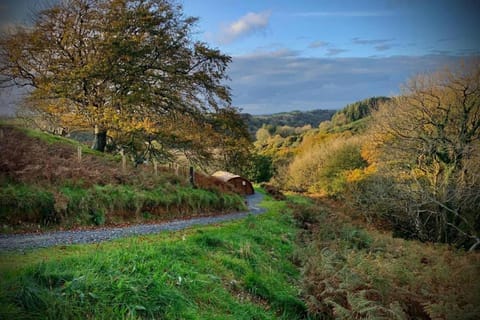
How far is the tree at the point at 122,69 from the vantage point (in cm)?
2016

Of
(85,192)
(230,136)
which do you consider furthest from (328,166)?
(85,192)

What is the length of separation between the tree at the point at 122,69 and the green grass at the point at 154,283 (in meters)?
13.8

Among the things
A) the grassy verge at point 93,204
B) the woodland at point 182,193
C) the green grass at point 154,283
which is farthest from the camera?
the grassy verge at point 93,204

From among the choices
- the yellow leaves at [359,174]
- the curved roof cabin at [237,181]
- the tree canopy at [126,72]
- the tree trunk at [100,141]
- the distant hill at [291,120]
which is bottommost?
the curved roof cabin at [237,181]

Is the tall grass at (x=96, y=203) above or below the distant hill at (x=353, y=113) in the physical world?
below

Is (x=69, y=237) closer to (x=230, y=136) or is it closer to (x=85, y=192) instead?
(x=85, y=192)

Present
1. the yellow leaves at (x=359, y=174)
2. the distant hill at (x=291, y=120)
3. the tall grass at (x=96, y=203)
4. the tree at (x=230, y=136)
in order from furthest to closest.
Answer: the distant hill at (x=291, y=120)
the yellow leaves at (x=359, y=174)
the tree at (x=230, y=136)
the tall grass at (x=96, y=203)

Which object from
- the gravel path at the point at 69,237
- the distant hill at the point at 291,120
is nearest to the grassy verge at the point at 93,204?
the gravel path at the point at 69,237

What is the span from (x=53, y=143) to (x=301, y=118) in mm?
93504

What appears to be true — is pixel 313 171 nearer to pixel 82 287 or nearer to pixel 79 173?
pixel 79 173

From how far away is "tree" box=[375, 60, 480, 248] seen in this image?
53.2ft

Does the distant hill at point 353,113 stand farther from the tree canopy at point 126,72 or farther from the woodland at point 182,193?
the tree canopy at point 126,72

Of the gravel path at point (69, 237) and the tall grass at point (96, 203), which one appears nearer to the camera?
the gravel path at point (69, 237)

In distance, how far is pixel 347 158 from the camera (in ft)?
136
